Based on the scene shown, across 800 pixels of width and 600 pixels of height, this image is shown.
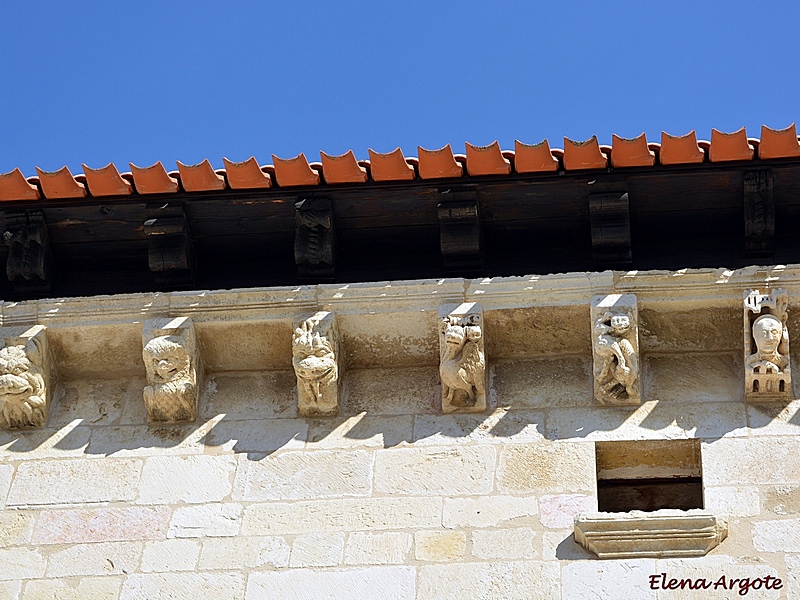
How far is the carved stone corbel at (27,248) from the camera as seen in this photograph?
7016 mm

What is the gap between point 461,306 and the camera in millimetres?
6609

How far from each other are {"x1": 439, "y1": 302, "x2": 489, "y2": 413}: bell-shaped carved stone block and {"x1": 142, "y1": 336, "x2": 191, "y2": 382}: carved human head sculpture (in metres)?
1.24

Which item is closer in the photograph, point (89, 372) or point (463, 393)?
point (463, 393)

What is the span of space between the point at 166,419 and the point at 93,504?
549mm

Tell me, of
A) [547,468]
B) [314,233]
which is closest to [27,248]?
[314,233]

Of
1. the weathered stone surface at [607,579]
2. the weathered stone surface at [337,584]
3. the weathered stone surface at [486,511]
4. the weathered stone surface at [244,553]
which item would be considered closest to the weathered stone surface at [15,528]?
the weathered stone surface at [244,553]

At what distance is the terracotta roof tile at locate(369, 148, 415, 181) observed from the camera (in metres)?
6.57

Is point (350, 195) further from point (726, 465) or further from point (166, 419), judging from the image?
point (726, 465)

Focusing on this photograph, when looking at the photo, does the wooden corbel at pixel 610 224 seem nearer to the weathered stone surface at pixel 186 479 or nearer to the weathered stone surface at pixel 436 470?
the weathered stone surface at pixel 436 470

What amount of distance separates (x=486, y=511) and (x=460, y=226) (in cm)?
147

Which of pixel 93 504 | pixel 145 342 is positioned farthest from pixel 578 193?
pixel 93 504

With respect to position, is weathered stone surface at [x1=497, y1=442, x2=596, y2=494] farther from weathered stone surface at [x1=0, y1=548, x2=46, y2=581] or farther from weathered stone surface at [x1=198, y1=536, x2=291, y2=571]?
weathered stone surface at [x1=0, y1=548, x2=46, y2=581]

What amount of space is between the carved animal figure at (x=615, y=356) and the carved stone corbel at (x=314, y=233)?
1373mm

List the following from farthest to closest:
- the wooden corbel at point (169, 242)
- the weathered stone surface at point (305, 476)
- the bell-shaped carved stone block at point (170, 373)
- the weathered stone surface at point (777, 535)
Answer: the wooden corbel at point (169, 242), the bell-shaped carved stone block at point (170, 373), the weathered stone surface at point (305, 476), the weathered stone surface at point (777, 535)
